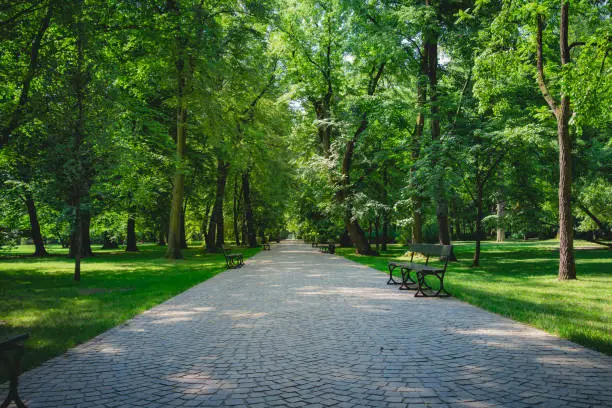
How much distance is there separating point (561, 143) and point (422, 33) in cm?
892

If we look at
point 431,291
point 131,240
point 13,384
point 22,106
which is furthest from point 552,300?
point 131,240

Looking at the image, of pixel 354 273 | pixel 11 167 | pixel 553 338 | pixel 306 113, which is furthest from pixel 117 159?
pixel 306 113

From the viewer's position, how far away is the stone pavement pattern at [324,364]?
3.40 m

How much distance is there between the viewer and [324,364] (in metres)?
4.25

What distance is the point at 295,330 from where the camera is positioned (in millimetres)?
5723

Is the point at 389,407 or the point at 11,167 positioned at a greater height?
the point at 11,167

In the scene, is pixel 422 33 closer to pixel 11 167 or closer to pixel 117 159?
pixel 117 159

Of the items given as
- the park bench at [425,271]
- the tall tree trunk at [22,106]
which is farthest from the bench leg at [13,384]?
the tall tree trunk at [22,106]

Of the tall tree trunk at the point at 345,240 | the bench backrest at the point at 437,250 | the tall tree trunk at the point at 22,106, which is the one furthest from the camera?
the tall tree trunk at the point at 345,240

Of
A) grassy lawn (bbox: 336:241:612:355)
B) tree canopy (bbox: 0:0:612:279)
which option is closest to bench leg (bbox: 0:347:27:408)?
grassy lawn (bbox: 336:241:612:355)

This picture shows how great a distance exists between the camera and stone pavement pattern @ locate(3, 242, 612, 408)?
134 inches

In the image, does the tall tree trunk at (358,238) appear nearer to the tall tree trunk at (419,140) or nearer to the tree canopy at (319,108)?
the tree canopy at (319,108)

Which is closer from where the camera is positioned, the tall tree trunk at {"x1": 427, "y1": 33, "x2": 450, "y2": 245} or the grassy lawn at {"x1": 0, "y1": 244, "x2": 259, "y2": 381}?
the grassy lawn at {"x1": 0, "y1": 244, "x2": 259, "y2": 381}

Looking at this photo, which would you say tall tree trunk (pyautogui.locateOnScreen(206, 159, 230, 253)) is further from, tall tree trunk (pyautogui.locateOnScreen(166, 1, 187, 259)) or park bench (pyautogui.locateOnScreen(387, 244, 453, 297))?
park bench (pyautogui.locateOnScreen(387, 244, 453, 297))
